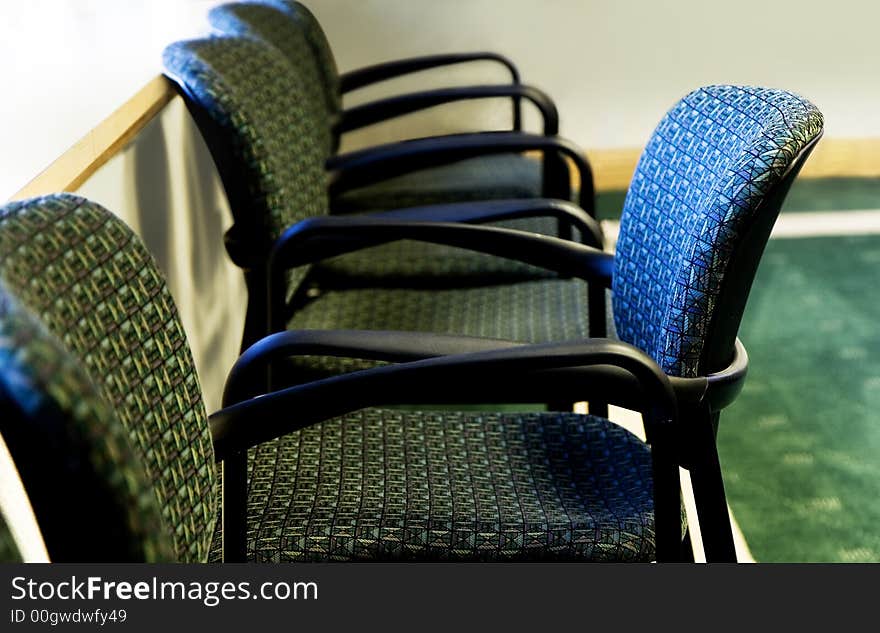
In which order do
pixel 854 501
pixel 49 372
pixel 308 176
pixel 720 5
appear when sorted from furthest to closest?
pixel 720 5 < pixel 854 501 < pixel 308 176 < pixel 49 372

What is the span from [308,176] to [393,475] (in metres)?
0.61

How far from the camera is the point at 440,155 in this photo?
189cm

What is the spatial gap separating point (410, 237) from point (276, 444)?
1.16ft

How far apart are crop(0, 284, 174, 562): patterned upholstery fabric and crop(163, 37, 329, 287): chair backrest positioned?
821mm

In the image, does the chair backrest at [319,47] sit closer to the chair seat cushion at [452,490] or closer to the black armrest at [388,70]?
the black armrest at [388,70]

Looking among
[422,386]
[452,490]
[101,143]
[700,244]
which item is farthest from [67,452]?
[101,143]

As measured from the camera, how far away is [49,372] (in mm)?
570

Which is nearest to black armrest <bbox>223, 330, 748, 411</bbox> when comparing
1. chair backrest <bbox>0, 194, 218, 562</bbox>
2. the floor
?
chair backrest <bbox>0, 194, 218, 562</bbox>

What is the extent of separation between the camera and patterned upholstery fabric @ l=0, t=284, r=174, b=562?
0.57m

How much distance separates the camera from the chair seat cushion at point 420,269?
1716 millimetres

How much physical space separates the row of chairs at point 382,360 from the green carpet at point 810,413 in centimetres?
43
